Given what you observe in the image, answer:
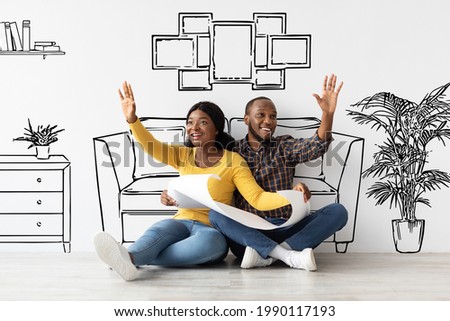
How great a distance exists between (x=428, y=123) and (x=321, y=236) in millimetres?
1022

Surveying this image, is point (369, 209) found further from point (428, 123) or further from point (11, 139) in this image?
point (11, 139)

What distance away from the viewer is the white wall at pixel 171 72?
3.10 meters

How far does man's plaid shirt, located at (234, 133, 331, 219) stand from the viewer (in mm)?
2887

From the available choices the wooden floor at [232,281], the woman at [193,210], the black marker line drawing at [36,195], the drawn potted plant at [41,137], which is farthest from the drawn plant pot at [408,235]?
the drawn potted plant at [41,137]

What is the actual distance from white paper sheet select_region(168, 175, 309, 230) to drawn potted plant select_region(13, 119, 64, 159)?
0.89m

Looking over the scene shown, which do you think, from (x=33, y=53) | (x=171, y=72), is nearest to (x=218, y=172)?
(x=171, y=72)

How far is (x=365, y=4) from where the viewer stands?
122 inches

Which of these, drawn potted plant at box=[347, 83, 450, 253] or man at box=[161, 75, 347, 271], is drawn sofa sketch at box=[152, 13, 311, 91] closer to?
man at box=[161, 75, 347, 271]

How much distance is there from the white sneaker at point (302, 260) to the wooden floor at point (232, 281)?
4cm

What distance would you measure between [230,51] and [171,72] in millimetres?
375

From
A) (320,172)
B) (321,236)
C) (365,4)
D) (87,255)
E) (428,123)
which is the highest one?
(365,4)

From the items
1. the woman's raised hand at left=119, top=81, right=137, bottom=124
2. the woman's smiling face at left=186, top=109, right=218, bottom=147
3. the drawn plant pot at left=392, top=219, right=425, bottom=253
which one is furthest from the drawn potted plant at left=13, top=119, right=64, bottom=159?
the drawn plant pot at left=392, top=219, right=425, bottom=253

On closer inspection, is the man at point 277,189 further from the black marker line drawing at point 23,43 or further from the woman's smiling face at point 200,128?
the black marker line drawing at point 23,43
